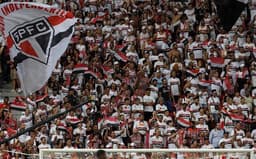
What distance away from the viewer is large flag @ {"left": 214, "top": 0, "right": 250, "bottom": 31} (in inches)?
918

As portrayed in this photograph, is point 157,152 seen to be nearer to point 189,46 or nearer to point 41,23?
point 41,23

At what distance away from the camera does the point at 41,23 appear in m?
12.8

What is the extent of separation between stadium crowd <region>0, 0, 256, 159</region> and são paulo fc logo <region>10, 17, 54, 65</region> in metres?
5.36

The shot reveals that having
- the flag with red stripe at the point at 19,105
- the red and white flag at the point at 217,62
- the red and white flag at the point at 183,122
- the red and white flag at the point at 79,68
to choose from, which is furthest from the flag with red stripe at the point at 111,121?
the red and white flag at the point at 217,62

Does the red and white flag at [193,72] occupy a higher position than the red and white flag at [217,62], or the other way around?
the red and white flag at [217,62]

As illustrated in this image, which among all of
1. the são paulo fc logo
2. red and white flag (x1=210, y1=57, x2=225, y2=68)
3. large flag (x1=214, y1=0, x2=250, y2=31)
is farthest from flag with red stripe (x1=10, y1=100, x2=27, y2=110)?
the são paulo fc logo

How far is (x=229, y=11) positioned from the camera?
77.5 feet

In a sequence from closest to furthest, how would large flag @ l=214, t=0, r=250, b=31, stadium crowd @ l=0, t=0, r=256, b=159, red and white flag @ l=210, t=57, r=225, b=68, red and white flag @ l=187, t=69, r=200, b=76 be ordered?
stadium crowd @ l=0, t=0, r=256, b=159, red and white flag @ l=187, t=69, r=200, b=76, red and white flag @ l=210, t=57, r=225, b=68, large flag @ l=214, t=0, r=250, b=31

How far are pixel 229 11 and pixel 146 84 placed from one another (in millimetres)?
3769

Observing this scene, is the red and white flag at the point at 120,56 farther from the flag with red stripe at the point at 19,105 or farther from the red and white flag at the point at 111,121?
the flag with red stripe at the point at 19,105

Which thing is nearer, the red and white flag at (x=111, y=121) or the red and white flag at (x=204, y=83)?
the red and white flag at (x=111, y=121)

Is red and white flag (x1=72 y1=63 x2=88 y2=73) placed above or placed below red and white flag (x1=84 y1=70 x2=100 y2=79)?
above

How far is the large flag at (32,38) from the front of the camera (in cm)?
1266

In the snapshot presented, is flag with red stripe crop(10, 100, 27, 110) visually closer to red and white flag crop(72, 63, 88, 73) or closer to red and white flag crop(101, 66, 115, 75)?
red and white flag crop(72, 63, 88, 73)
